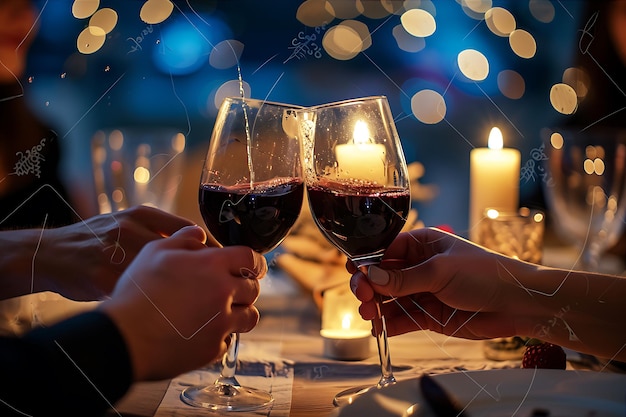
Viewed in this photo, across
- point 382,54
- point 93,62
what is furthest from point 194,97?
point 382,54

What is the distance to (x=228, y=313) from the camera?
60cm

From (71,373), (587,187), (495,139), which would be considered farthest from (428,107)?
(71,373)

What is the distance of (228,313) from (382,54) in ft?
6.56

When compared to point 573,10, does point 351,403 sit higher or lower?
lower

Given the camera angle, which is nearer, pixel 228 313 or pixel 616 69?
pixel 228 313

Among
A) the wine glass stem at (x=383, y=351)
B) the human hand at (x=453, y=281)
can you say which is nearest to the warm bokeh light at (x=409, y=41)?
the human hand at (x=453, y=281)

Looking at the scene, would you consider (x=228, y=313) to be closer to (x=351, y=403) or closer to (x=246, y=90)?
(x=351, y=403)

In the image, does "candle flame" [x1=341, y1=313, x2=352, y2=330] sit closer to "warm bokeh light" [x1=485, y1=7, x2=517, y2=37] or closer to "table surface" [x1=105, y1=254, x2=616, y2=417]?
"table surface" [x1=105, y1=254, x2=616, y2=417]

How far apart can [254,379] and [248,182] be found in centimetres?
20

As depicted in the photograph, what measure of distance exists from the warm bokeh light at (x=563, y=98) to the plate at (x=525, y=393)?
313mm

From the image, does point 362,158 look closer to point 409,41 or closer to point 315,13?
point 315,13

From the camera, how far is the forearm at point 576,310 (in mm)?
690

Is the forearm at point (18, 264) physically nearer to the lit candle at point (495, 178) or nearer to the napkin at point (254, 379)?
the napkin at point (254, 379)

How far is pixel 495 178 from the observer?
91 centimetres
